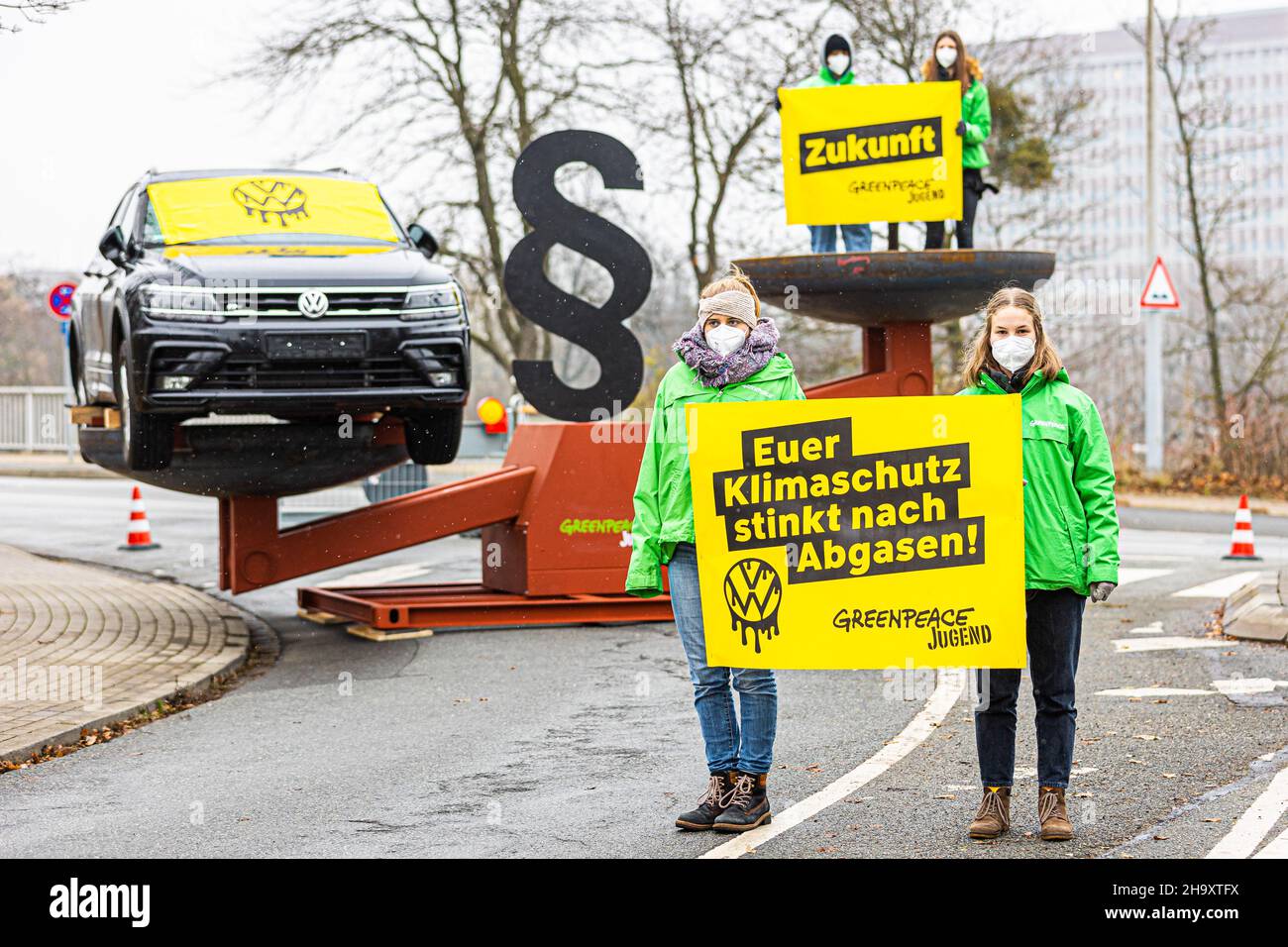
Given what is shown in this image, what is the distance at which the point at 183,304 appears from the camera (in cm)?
1029

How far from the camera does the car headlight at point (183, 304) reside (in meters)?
10.2

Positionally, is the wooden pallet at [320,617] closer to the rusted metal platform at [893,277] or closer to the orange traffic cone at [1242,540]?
the rusted metal platform at [893,277]

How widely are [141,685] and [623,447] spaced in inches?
154

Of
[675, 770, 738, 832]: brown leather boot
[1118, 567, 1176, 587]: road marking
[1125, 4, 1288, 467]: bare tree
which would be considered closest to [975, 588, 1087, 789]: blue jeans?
[675, 770, 738, 832]: brown leather boot

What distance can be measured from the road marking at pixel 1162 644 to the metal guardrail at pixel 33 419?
3137 centimetres

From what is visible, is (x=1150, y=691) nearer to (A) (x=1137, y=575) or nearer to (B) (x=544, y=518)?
(B) (x=544, y=518)

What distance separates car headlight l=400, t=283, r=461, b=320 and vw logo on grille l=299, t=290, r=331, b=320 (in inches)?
20.8

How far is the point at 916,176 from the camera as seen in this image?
12.6 meters

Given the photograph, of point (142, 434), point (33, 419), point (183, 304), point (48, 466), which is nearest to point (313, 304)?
point (183, 304)

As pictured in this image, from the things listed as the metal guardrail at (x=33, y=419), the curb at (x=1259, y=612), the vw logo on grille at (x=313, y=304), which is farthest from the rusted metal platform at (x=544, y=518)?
the metal guardrail at (x=33, y=419)

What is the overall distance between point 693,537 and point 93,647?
5.82m

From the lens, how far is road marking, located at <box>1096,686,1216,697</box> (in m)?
8.90

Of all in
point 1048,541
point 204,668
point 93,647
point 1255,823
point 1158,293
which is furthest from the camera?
point 1158,293
